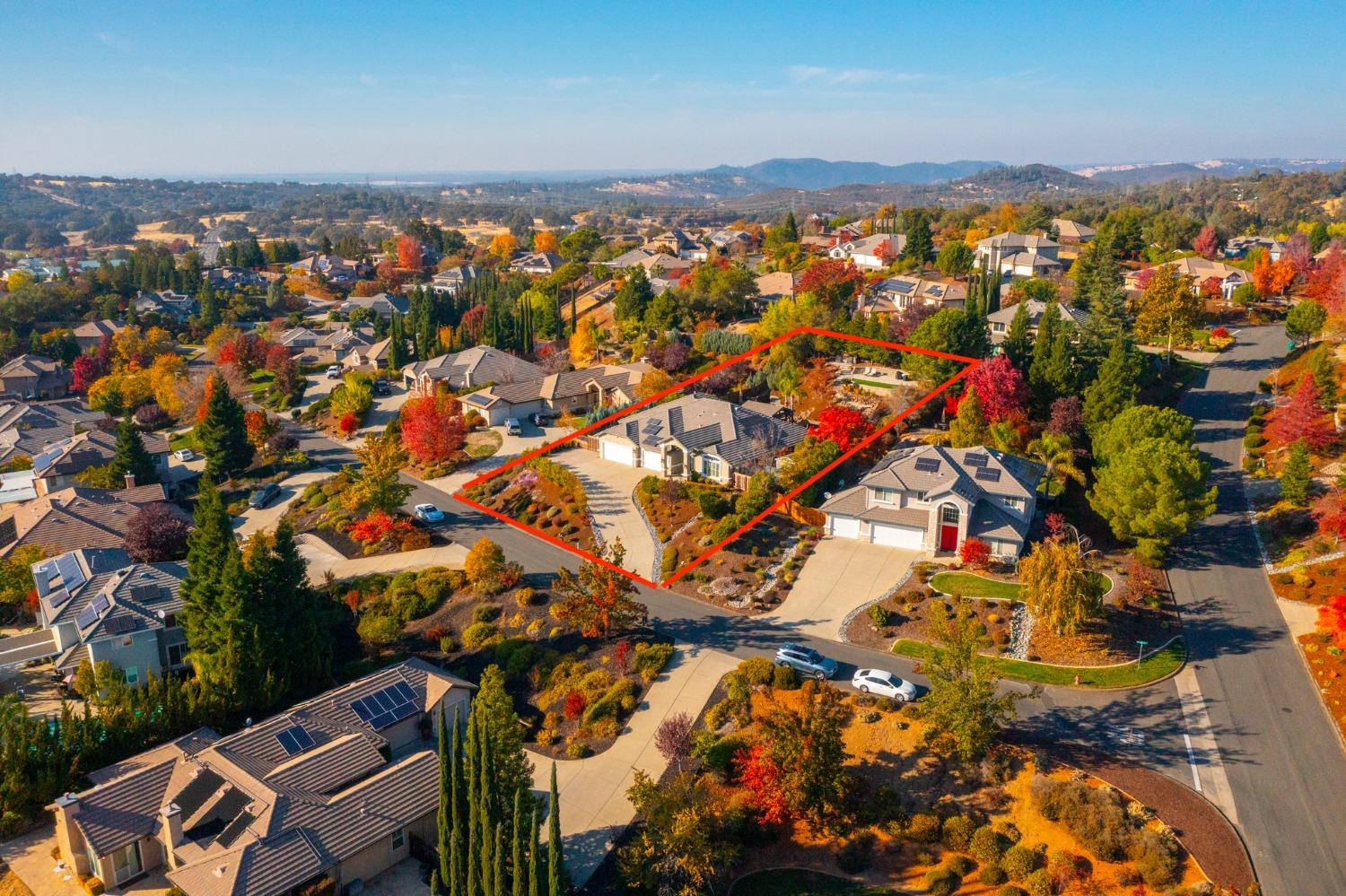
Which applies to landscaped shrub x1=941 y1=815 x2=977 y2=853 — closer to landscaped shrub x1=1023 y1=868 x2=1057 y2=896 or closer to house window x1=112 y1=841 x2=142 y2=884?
landscaped shrub x1=1023 y1=868 x2=1057 y2=896

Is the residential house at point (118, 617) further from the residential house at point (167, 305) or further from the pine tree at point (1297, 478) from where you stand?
the residential house at point (167, 305)

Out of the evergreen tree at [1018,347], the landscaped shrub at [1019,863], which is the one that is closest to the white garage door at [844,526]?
the evergreen tree at [1018,347]

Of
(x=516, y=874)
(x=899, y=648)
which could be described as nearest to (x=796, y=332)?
(x=899, y=648)

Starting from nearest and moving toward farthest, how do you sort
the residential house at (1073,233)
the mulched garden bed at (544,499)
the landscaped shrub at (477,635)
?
the landscaped shrub at (477,635) → the mulched garden bed at (544,499) → the residential house at (1073,233)

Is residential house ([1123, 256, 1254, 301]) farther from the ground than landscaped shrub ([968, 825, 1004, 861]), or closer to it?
farther from the ground

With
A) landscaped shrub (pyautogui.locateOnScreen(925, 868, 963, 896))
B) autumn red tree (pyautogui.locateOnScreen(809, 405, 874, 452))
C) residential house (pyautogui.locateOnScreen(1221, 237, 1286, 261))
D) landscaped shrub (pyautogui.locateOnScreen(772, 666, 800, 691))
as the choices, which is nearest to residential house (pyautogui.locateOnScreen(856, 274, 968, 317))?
autumn red tree (pyautogui.locateOnScreen(809, 405, 874, 452))

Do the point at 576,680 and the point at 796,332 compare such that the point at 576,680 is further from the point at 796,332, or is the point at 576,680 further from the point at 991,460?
the point at 796,332
